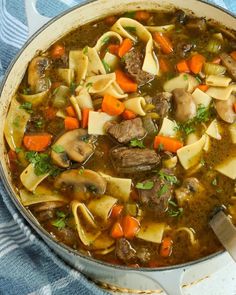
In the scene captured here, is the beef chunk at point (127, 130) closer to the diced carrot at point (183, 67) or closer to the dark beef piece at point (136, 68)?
the dark beef piece at point (136, 68)

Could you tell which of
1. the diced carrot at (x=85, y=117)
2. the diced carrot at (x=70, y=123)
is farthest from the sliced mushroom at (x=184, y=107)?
the diced carrot at (x=70, y=123)

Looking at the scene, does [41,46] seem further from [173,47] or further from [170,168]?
[170,168]

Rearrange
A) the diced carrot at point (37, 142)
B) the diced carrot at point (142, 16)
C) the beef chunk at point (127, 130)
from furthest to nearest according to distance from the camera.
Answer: the diced carrot at point (142, 16) → the diced carrot at point (37, 142) → the beef chunk at point (127, 130)

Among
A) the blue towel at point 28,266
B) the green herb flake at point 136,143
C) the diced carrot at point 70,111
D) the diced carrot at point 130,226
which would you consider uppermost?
the green herb flake at point 136,143

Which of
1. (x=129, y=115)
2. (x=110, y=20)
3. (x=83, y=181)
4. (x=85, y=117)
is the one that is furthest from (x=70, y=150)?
→ (x=110, y=20)

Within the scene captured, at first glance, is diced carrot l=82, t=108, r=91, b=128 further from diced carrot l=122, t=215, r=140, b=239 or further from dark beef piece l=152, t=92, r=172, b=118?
diced carrot l=122, t=215, r=140, b=239
